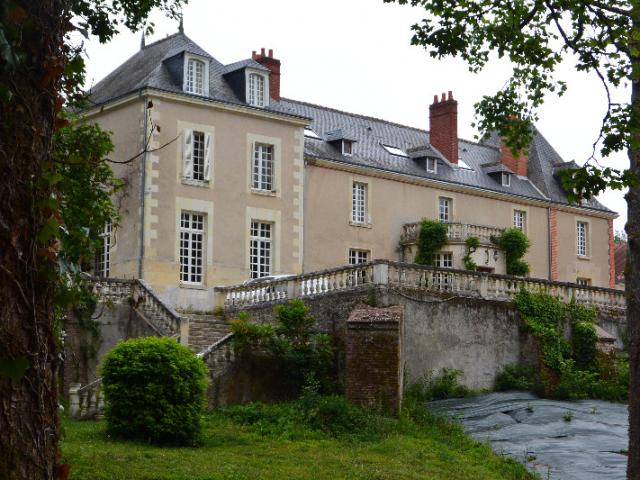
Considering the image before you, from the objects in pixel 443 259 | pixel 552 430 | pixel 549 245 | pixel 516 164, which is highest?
pixel 516 164

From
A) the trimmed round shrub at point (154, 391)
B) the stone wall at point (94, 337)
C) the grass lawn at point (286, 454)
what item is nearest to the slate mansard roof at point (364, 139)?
the stone wall at point (94, 337)

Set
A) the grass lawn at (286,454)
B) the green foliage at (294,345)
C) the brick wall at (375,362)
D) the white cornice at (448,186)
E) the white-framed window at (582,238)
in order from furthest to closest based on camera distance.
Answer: the white-framed window at (582,238) → the white cornice at (448,186) → the green foliage at (294,345) → the brick wall at (375,362) → the grass lawn at (286,454)

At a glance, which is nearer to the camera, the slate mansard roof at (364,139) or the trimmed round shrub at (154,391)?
the trimmed round shrub at (154,391)

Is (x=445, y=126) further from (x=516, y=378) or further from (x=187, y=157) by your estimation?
(x=516, y=378)

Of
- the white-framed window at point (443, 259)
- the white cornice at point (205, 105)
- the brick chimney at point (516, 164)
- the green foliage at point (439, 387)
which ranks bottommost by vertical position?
the green foliage at point (439, 387)

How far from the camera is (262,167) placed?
28.4 meters

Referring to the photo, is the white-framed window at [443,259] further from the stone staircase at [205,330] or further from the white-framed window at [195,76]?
the stone staircase at [205,330]

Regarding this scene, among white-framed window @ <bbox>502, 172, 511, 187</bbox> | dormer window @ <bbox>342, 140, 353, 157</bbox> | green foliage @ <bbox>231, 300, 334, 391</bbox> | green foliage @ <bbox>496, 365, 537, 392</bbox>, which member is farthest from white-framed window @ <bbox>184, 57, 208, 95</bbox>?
white-framed window @ <bbox>502, 172, 511, 187</bbox>

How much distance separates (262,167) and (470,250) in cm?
796

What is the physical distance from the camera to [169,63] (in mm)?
27750

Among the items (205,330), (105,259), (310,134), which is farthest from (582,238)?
(205,330)

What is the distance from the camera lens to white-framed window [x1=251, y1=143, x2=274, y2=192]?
28.2 metres

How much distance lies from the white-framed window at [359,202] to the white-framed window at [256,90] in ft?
14.9

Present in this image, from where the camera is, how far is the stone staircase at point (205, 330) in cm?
2111
